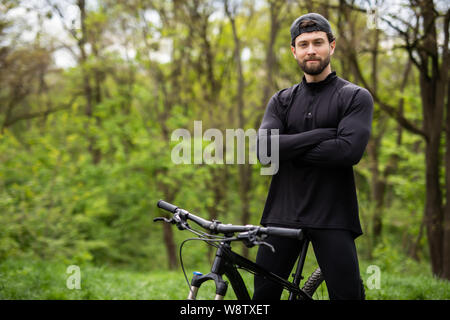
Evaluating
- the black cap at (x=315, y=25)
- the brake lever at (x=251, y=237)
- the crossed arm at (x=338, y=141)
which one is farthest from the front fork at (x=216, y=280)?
the black cap at (x=315, y=25)

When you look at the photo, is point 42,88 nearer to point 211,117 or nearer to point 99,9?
point 99,9

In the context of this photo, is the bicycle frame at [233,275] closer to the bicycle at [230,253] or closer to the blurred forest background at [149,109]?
the bicycle at [230,253]

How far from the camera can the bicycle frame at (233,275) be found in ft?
6.91

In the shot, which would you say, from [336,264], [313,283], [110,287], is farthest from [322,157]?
[110,287]

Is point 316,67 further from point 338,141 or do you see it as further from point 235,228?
point 235,228

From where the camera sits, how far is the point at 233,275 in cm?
229

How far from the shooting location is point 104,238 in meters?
14.0

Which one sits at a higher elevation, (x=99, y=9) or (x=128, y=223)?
(x=99, y=9)

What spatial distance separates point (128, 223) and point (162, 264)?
9.66ft

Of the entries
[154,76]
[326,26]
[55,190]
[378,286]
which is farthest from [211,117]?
[326,26]

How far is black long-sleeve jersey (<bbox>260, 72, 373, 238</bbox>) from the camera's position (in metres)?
2.40

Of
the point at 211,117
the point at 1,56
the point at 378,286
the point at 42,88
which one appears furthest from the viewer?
the point at 42,88

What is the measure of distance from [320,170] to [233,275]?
30.7 inches
